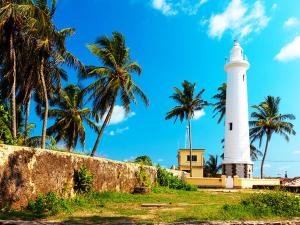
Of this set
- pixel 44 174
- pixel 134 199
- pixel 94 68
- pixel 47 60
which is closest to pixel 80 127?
pixel 94 68

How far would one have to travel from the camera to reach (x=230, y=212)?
11.8m

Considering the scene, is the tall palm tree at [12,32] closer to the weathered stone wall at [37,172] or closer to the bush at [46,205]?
the weathered stone wall at [37,172]

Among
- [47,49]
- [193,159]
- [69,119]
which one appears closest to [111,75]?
[47,49]

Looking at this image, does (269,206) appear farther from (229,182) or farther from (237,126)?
(237,126)

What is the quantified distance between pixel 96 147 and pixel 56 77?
4998 millimetres

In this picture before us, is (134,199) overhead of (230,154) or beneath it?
beneath

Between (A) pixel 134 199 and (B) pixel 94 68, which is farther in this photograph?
(B) pixel 94 68

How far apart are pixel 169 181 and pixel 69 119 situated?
1594 centimetres

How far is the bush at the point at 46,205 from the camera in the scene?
11.1m

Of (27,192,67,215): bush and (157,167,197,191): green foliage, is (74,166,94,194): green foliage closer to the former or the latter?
(27,192,67,215): bush

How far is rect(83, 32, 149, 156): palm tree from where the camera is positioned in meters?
27.3

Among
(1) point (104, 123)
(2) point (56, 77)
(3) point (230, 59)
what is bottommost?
(1) point (104, 123)

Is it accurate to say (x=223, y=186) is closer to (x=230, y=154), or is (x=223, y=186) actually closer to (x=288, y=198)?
(x=230, y=154)

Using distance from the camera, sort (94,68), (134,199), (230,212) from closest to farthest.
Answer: (230,212) < (134,199) < (94,68)
